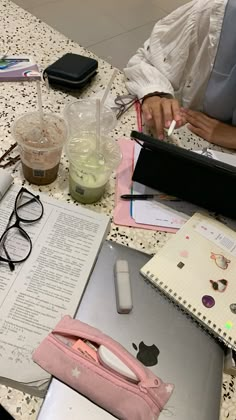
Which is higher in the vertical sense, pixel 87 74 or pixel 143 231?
pixel 87 74

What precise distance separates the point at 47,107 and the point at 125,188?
282 mm

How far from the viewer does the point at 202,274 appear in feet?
1.96

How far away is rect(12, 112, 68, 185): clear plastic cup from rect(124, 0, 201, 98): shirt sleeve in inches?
12.6

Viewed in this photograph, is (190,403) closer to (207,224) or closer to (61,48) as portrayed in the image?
(207,224)

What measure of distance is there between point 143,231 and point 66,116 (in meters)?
0.29

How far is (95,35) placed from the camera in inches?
70.5

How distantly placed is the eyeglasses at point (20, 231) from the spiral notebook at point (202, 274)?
0.62 feet

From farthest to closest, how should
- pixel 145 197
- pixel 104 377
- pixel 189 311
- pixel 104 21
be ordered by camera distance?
pixel 104 21 → pixel 145 197 → pixel 189 311 → pixel 104 377

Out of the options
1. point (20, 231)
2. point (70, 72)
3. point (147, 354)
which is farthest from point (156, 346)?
point (70, 72)

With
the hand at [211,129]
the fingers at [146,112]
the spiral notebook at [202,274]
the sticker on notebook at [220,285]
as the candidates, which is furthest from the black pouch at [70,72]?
the sticker on notebook at [220,285]

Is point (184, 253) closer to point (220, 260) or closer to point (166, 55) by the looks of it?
point (220, 260)

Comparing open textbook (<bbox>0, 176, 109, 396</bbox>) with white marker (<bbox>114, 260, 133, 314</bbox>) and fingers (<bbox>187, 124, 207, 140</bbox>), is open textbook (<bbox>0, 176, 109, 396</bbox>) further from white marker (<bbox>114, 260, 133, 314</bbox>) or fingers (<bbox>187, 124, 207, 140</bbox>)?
fingers (<bbox>187, 124, 207, 140</bbox>)

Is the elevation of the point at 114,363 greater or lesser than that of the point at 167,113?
lesser

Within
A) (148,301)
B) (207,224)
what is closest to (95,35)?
(207,224)
